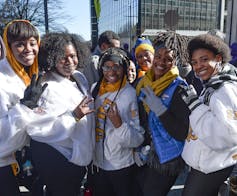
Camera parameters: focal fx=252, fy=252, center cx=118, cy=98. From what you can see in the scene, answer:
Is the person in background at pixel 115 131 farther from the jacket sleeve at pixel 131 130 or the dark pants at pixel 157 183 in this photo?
the dark pants at pixel 157 183

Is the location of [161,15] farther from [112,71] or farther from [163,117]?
[163,117]

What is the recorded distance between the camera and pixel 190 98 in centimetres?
191

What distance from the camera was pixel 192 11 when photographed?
54.5 meters

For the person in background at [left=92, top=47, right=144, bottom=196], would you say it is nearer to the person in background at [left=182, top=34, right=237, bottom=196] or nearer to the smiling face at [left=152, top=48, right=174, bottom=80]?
the smiling face at [left=152, top=48, right=174, bottom=80]

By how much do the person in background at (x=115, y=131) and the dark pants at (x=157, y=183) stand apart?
196mm

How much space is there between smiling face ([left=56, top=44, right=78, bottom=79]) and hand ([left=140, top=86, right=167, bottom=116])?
68 centimetres

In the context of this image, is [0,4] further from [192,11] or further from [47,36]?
[192,11]

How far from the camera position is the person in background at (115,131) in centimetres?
225

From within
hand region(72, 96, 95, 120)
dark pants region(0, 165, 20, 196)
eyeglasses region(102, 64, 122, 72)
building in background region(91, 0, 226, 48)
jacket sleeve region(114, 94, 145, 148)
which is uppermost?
building in background region(91, 0, 226, 48)

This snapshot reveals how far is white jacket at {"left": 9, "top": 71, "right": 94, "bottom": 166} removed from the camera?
192 centimetres

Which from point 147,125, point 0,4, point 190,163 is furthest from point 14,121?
point 0,4

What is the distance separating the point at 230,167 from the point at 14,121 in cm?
167

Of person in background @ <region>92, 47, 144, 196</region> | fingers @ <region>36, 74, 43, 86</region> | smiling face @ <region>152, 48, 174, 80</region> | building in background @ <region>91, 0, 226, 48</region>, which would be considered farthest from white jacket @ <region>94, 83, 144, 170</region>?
building in background @ <region>91, 0, 226, 48</region>

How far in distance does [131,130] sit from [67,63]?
818 millimetres
